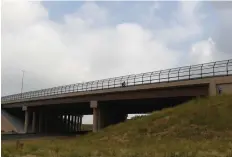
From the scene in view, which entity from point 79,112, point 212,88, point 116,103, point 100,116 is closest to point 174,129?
point 212,88

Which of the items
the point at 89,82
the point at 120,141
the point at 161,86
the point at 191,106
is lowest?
the point at 120,141

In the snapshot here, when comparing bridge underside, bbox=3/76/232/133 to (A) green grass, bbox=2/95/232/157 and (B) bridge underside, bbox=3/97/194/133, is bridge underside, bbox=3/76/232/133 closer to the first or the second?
(B) bridge underside, bbox=3/97/194/133

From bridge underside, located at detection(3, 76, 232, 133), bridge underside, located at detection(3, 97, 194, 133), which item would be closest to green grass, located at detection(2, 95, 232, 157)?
bridge underside, located at detection(3, 76, 232, 133)

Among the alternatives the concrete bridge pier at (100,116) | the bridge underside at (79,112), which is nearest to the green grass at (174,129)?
the bridge underside at (79,112)

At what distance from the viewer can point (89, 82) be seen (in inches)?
2243

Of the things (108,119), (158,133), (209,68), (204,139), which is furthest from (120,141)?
(108,119)

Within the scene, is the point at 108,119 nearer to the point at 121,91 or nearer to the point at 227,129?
the point at 121,91

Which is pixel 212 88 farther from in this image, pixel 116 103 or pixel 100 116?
pixel 100 116

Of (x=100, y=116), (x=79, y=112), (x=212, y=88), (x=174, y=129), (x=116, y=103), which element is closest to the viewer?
(x=174, y=129)

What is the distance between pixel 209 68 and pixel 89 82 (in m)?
25.9

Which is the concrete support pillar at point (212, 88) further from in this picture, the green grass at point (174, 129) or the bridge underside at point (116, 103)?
the green grass at point (174, 129)

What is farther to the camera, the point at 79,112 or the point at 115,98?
the point at 79,112

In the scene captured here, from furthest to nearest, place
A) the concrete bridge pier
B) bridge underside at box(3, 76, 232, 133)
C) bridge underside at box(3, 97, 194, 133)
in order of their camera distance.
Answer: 1. the concrete bridge pier
2. bridge underside at box(3, 97, 194, 133)
3. bridge underside at box(3, 76, 232, 133)

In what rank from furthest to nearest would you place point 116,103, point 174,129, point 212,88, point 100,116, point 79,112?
point 79,112
point 116,103
point 100,116
point 212,88
point 174,129
